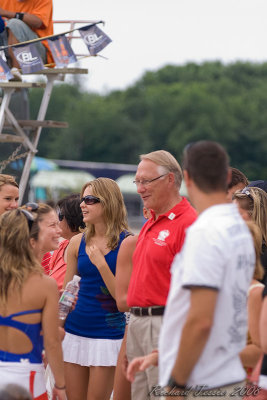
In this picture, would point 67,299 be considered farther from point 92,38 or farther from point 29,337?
point 92,38

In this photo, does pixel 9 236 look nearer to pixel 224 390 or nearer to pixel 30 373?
pixel 30 373

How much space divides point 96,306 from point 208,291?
97.5 inches

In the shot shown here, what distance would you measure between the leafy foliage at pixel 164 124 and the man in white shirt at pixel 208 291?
7831 centimetres

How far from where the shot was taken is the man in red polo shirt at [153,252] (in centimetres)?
443

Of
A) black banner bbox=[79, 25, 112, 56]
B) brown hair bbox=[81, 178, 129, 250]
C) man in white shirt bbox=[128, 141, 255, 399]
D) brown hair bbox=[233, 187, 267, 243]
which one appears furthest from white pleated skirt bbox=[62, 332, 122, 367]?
black banner bbox=[79, 25, 112, 56]

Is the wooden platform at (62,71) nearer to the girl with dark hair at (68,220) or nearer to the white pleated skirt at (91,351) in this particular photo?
the girl with dark hair at (68,220)

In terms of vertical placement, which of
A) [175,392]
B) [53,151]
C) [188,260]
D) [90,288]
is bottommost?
[53,151]

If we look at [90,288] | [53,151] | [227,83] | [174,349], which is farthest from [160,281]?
[227,83]

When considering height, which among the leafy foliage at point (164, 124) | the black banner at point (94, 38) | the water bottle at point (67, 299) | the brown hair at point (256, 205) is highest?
the black banner at point (94, 38)

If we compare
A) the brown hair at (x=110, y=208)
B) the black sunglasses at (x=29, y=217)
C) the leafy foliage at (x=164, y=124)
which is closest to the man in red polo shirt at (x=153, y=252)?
the brown hair at (x=110, y=208)

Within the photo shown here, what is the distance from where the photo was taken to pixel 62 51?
9055mm

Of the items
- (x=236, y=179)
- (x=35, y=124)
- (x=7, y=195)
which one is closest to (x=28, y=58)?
(x=35, y=124)

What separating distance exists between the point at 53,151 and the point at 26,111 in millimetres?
74700

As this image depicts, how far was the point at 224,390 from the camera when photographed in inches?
133
